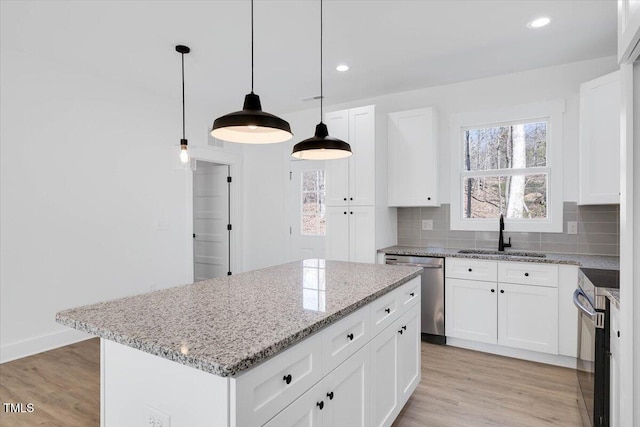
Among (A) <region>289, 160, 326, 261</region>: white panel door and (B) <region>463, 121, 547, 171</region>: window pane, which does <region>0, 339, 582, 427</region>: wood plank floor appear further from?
(A) <region>289, 160, 326, 261</region>: white panel door

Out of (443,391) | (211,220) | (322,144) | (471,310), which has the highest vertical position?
(322,144)

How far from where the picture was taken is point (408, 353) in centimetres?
224

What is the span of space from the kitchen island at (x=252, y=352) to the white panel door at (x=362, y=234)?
1671 millimetres

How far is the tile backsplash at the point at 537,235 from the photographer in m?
3.18

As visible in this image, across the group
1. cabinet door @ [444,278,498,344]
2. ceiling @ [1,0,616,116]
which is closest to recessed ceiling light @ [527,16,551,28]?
ceiling @ [1,0,616,116]

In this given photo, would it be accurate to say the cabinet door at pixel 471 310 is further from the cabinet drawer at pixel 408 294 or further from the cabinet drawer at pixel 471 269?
the cabinet drawer at pixel 408 294

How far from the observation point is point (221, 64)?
3408mm

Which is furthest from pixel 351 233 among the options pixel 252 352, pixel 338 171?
pixel 252 352

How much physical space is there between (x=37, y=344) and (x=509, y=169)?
4892 millimetres

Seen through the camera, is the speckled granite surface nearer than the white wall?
Yes

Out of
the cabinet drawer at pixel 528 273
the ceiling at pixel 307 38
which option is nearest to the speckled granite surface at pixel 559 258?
the cabinet drawer at pixel 528 273

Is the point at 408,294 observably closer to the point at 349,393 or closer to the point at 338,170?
the point at 349,393

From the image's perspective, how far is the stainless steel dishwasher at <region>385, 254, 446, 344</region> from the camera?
3430mm

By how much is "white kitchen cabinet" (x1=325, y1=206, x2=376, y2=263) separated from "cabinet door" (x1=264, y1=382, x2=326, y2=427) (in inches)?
97.2
